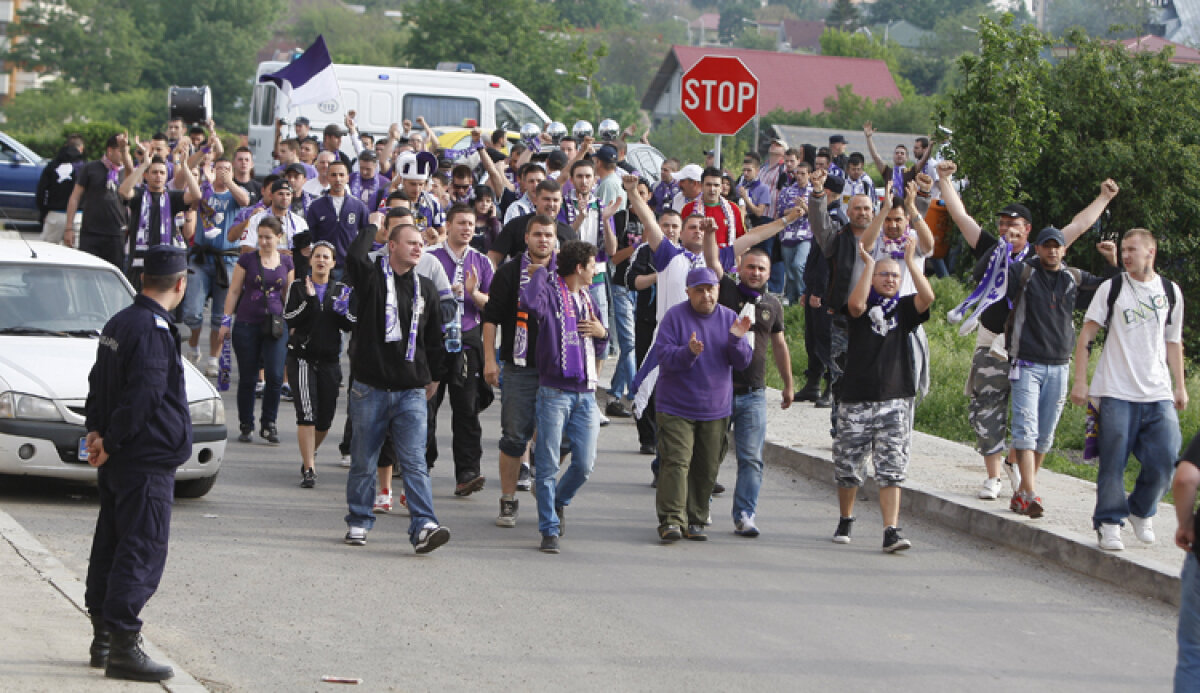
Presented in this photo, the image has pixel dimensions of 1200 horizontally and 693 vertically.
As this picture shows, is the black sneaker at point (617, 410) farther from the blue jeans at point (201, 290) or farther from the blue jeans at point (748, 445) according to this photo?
the blue jeans at point (748, 445)

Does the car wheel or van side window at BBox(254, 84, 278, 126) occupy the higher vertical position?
van side window at BBox(254, 84, 278, 126)

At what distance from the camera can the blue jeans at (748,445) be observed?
9914 mm

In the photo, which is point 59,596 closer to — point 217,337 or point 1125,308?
point 1125,308

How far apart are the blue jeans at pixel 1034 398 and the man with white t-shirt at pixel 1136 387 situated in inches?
24.0

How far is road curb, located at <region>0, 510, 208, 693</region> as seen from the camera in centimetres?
627

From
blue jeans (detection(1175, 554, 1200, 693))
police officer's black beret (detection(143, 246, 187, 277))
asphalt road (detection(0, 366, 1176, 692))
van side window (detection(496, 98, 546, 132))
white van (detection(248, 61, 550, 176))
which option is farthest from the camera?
van side window (detection(496, 98, 546, 132))

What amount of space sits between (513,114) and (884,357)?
2190cm

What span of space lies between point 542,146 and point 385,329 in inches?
420

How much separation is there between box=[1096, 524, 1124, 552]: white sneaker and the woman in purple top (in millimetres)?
6423

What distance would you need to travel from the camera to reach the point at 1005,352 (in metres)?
10.4

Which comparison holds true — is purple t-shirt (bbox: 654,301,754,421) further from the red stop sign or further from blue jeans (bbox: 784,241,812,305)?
blue jeans (bbox: 784,241,812,305)

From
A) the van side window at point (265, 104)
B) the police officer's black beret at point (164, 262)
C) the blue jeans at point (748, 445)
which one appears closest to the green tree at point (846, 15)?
the van side window at point (265, 104)

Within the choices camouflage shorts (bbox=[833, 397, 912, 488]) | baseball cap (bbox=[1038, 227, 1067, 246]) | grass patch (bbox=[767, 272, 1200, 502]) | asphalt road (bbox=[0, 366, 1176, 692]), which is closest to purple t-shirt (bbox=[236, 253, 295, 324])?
asphalt road (bbox=[0, 366, 1176, 692])

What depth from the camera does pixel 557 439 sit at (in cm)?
938
